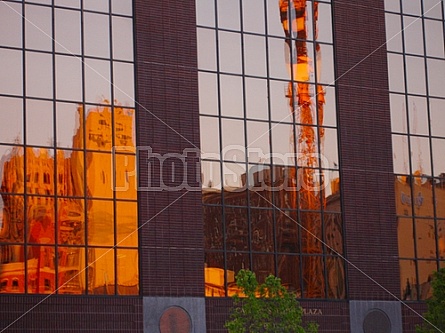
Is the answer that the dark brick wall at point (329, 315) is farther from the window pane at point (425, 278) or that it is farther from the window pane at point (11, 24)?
the window pane at point (11, 24)

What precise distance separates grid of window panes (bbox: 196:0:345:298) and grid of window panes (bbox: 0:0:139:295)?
3546mm

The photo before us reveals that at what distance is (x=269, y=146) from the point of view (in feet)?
138

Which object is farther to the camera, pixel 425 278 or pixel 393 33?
pixel 393 33

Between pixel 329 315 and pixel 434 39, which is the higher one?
pixel 434 39

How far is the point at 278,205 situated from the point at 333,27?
8448mm

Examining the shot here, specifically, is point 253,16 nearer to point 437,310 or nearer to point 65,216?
point 65,216

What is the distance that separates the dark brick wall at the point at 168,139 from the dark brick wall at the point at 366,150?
23.0 feet

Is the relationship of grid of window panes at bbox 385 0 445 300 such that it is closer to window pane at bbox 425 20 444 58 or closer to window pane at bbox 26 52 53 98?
window pane at bbox 425 20 444 58

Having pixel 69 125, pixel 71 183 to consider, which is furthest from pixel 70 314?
pixel 69 125

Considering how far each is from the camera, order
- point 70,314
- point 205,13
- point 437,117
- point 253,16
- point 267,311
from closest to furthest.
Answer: point 267,311 → point 70,314 → point 205,13 → point 253,16 → point 437,117

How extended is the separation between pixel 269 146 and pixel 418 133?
7702mm

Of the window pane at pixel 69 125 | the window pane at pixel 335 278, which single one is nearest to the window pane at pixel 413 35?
the window pane at pixel 335 278

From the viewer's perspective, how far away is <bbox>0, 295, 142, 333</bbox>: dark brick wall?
35.4m

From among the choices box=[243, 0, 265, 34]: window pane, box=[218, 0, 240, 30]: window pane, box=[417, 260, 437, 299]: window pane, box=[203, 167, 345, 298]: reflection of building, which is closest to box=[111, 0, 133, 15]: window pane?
box=[218, 0, 240, 30]: window pane
